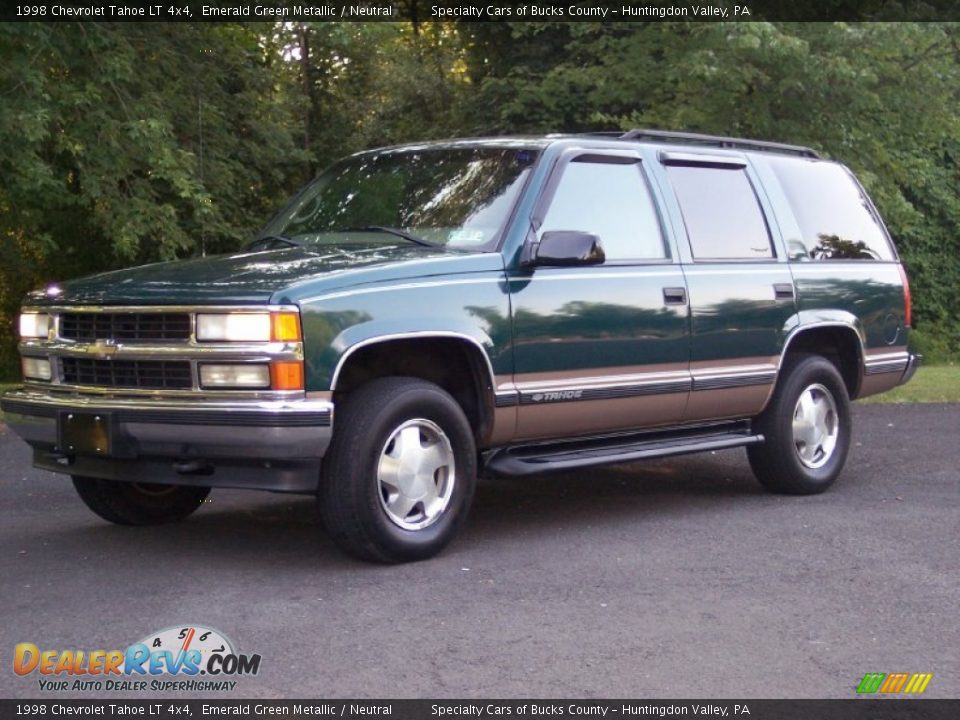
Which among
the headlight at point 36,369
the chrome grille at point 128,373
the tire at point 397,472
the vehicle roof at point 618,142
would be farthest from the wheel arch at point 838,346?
the headlight at point 36,369

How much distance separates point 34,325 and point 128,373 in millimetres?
802

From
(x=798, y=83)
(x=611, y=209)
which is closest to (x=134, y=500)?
(x=611, y=209)

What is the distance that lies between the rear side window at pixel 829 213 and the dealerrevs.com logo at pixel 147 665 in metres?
4.84

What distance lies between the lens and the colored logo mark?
464 cm

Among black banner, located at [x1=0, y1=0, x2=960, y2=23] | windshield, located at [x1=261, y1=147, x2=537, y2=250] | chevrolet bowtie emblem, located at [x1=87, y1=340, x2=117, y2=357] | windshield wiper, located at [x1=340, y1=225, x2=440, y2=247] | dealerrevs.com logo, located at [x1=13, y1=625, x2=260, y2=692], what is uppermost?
black banner, located at [x1=0, y1=0, x2=960, y2=23]

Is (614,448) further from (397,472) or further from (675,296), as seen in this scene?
(397,472)

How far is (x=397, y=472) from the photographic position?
634 cm

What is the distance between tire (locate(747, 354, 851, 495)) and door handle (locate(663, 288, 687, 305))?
109 centimetres

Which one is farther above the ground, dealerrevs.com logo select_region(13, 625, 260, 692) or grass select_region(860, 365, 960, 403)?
dealerrevs.com logo select_region(13, 625, 260, 692)

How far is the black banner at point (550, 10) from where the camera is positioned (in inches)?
537

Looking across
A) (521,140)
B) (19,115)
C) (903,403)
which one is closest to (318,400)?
(521,140)

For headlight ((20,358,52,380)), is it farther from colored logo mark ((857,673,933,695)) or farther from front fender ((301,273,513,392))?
colored logo mark ((857,673,933,695))

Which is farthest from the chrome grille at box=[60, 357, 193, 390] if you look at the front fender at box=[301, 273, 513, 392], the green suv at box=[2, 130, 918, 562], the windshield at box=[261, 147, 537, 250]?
the windshield at box=[261, 147, 537, 250]

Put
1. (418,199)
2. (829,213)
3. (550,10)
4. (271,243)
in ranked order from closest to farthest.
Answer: (418,199) → (271,243) → (829,213) → (550,10)
